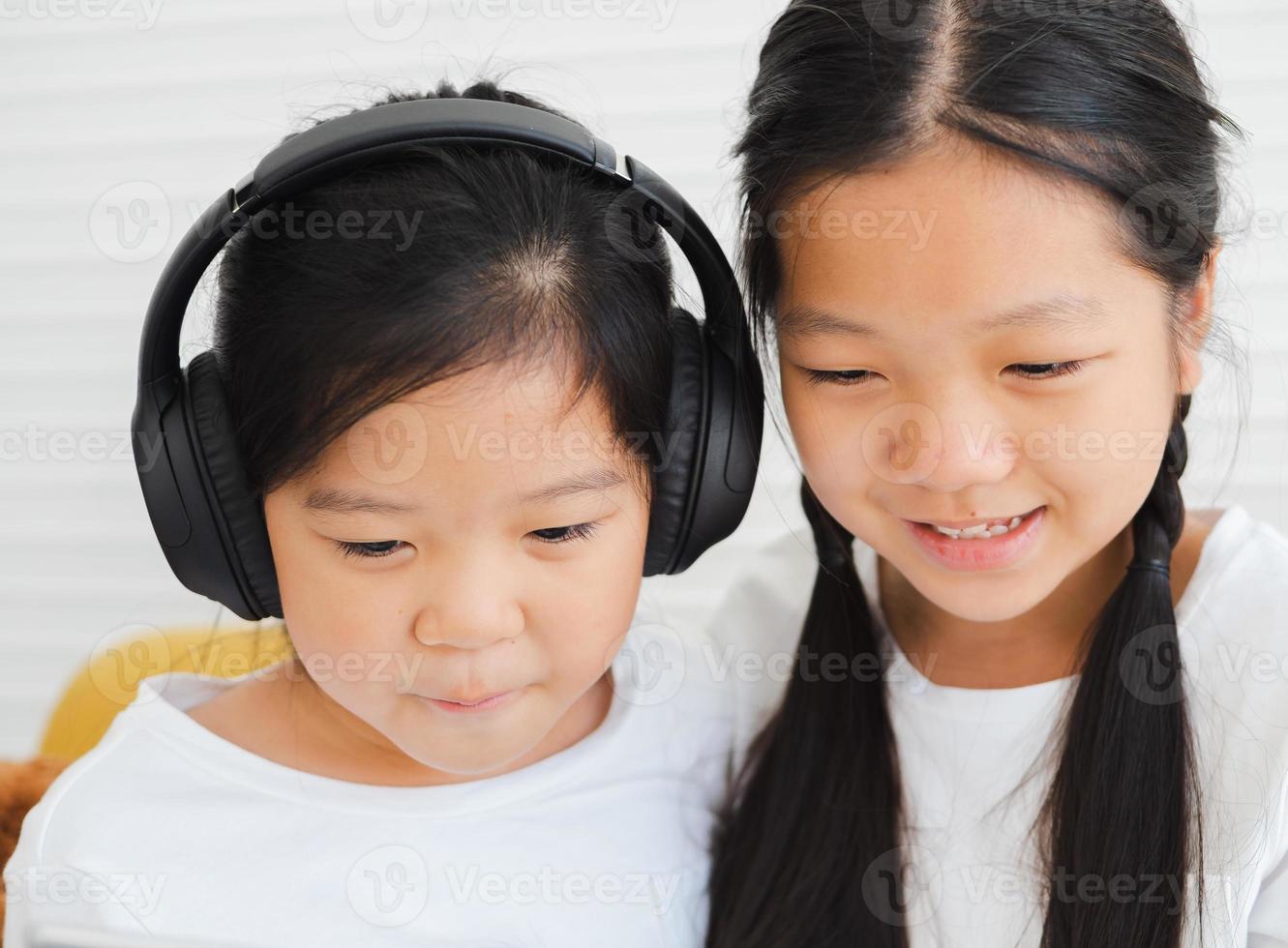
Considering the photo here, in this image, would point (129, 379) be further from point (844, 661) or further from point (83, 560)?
point (844, 661)

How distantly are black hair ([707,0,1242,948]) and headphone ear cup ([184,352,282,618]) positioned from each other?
0.41 m

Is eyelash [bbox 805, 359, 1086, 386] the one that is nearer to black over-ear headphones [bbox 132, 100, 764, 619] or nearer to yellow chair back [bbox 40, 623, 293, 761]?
black over-ear headphones [bbox 132, 100, 764, 619]

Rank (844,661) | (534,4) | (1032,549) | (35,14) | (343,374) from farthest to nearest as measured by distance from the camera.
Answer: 1. (35,14)
2. (534,4)
3. (844,661)
4. (1032,549)
5. (343,374)

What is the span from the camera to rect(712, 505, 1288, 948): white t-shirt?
37.4 inches

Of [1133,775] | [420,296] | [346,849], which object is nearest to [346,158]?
[420,296]

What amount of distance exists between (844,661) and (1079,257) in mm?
426

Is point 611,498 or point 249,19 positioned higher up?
point 249,19

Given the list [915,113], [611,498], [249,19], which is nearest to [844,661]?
[611,498]

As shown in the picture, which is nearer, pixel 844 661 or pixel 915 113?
pixel 915 113

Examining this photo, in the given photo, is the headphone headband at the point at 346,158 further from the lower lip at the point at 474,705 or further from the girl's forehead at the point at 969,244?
the lower lip at the point at 474,705

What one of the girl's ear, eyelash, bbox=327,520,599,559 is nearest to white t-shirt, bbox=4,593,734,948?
eyelash, bbox=327,520,599,559

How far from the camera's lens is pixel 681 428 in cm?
94

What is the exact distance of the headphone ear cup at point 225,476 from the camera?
882mm

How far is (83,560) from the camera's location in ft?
7.05
